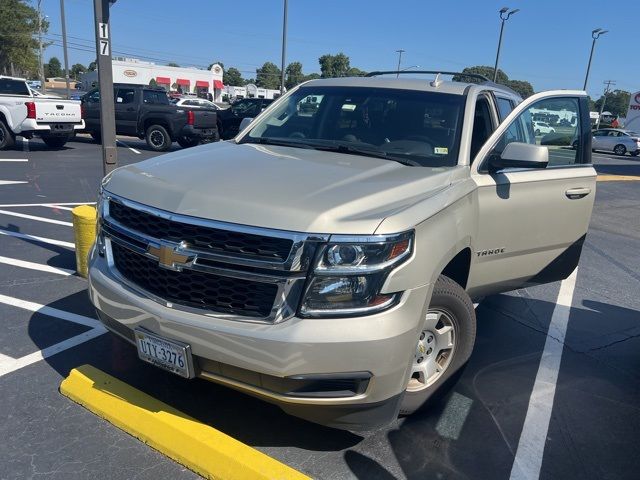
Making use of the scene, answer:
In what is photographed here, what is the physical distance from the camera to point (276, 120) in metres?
4.30

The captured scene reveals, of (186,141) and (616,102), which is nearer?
(186,141)

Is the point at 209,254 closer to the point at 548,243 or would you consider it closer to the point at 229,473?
the point at 229,473

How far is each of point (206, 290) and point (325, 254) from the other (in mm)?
606

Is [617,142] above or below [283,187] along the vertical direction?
below

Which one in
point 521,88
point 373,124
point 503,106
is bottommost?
point 373,124

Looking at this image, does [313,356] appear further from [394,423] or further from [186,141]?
[186,141]

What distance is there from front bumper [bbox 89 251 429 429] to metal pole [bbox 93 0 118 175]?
10.5ft

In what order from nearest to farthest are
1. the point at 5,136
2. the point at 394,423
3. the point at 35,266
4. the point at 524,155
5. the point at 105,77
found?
the point at 394,423, the point at 524,155, the point at 105,77, the point at 35,266, the point at 5,136

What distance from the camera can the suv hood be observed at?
2412mm

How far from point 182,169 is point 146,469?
1578mm

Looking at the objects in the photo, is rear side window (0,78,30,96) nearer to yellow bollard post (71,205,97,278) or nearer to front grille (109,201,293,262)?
yellow bollard post (71,205,97,278)

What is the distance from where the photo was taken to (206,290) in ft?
8.27

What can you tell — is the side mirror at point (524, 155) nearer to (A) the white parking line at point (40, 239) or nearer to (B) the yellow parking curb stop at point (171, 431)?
(B) the yellow parking curb stop at point (171, 431)

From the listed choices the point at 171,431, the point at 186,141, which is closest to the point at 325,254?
the point at 171,431
